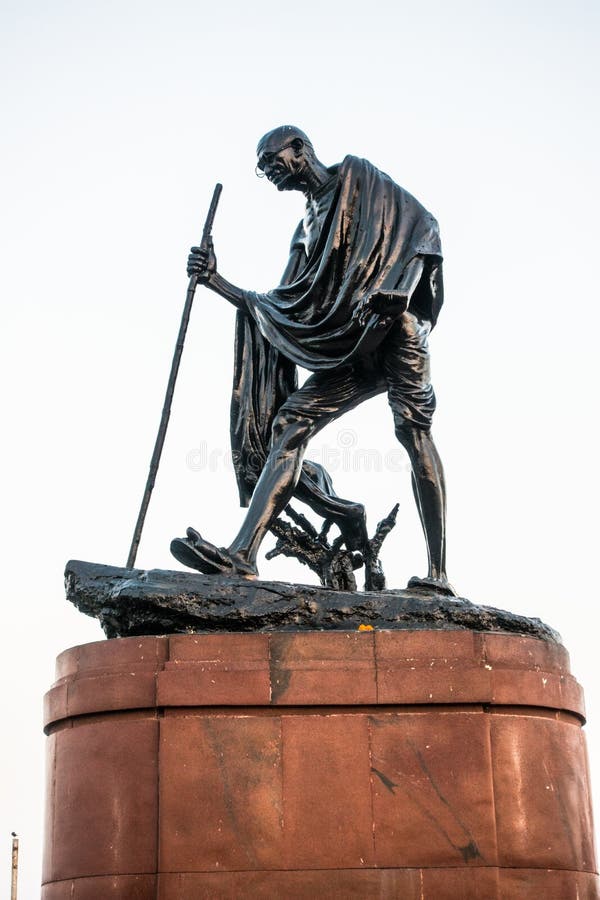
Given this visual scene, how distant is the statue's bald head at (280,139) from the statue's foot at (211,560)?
3.23 metres

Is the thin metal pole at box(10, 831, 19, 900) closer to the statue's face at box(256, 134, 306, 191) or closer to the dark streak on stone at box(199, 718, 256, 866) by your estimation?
the dark streak on stone at box(199, 718, 256, 866)

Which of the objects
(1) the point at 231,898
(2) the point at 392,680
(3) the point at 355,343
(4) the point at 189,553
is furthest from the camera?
(3) the point at 355,343

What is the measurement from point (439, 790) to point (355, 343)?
3498 millimetres

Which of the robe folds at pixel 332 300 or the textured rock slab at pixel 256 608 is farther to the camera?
the robe folds at pixel 332 300

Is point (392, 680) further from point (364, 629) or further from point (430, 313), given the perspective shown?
point (430, 313)

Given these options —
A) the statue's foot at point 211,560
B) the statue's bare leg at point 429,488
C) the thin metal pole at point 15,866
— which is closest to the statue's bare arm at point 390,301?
the statue's bare leg at point 429,488

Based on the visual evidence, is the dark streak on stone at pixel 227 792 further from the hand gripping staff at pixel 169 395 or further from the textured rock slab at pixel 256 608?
the hand gripping staff at pixel 169 395

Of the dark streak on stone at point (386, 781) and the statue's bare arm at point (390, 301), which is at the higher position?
the statue's bare arm at point (390, 301)

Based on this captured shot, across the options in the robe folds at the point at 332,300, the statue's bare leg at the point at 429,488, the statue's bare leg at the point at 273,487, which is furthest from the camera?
the robe folds at the point at 332,300

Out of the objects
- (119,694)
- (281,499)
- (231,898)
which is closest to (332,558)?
(281,499)

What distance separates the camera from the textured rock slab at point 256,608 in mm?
8742

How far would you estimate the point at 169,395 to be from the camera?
34.2 feet

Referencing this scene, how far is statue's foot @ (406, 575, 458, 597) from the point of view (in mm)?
9414

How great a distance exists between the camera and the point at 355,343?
10133mm
